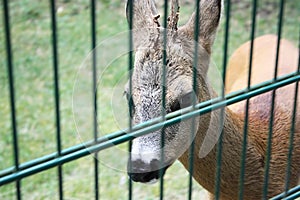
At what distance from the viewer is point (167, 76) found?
2.66m

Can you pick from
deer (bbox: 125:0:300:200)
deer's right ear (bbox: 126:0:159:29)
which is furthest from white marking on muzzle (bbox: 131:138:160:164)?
deer's right ear (bbox: 126:0:159:29)

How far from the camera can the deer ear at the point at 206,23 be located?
280cm

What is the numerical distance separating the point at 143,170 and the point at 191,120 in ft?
0.84

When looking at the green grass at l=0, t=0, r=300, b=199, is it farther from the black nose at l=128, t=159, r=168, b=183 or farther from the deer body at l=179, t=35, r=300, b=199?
the deer body at l=179, t=35, r=300, b=199

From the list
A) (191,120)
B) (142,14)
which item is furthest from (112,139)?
(142,14)

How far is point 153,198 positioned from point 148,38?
5.48 feet

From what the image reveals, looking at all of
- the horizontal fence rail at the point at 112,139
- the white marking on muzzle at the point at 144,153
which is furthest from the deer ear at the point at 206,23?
the white marking on muzzle at the point at 144,153

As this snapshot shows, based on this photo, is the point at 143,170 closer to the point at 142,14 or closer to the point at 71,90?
the point at 142,14

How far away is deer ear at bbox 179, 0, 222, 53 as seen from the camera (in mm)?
2803

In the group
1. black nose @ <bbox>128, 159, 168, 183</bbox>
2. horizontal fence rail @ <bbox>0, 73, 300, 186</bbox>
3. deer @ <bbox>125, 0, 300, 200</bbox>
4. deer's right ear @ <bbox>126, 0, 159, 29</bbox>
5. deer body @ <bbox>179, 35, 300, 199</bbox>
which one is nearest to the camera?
horizontal fence rail @ <bbox>0, 73, 300, 186</bbox>

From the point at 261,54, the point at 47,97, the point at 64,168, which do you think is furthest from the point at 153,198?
the point at 47,97

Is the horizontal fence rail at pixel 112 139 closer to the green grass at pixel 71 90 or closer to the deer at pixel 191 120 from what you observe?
the deer at pixel 191 120

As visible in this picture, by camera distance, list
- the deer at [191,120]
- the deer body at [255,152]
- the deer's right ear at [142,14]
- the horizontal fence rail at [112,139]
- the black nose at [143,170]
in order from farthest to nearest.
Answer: the deer body at [255,152] < the deer's right ear at [142,14] < the deer at [191,120] < the black nose at [143,170] < the horizontal fence rail at [112,139]

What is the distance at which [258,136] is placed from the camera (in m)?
→ 3.15
